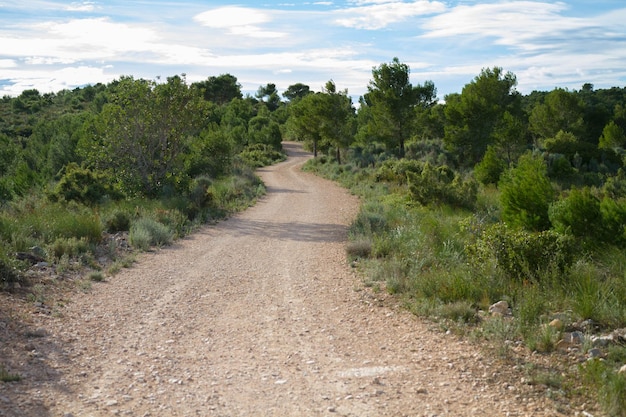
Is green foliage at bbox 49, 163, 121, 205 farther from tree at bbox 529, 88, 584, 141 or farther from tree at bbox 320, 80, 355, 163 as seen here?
tree at bbox 529, 88, 584, 141

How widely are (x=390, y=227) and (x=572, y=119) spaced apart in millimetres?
48157

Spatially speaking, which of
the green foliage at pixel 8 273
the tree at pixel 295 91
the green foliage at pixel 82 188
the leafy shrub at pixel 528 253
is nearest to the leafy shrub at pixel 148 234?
the green foliage at pixel 8 273

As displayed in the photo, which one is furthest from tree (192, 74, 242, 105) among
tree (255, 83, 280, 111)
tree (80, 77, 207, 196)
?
tree (80, 77, 207, 196)

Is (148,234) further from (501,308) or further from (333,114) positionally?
(333,114)

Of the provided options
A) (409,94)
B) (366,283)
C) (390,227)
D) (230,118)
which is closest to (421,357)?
(366,283)

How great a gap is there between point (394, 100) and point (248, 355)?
33.1 meters

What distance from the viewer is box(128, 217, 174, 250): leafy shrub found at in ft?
43.4

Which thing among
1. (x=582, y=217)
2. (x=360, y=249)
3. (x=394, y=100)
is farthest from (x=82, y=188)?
(x=394, y=100)

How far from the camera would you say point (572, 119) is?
183ft

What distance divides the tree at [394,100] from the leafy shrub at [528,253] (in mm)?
30071

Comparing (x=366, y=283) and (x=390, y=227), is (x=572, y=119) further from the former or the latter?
(x=366, y=283)

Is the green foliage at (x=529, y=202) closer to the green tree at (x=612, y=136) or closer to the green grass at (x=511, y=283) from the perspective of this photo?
the green grass at (x=511, y=283)

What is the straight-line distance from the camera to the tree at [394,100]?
38.2 m

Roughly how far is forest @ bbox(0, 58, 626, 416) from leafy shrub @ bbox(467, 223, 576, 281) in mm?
21
